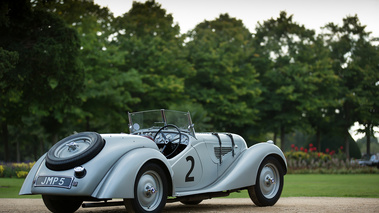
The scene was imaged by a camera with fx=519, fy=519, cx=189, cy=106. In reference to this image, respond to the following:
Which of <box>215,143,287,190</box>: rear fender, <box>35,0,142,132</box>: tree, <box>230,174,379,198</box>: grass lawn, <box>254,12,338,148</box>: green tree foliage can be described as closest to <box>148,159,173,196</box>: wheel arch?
<box>215,143,287,190</box>: rear fender

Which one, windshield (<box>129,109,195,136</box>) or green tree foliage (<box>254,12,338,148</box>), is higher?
green tree foliage (<box>254,12,338,148</box>)

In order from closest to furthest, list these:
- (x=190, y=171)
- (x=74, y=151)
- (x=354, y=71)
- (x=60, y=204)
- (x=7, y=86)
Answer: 1. (x=74, y=151)
2. (x=60, y=204)
3. (x=190, y=171)
4. (x=7, y=86)
5. (x=354, y=71)

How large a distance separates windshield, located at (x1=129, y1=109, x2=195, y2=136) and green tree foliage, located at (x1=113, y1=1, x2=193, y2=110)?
21265mm

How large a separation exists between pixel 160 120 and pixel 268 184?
2350mm

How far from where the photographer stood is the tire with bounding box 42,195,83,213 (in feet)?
25.9

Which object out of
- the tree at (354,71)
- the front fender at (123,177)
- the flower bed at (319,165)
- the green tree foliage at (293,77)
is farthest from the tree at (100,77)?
the front fender at (123,177)

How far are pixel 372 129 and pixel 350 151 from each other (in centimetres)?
244

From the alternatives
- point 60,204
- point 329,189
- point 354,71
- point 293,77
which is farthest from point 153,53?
point 60,204

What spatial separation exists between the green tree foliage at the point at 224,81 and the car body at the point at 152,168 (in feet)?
79.1

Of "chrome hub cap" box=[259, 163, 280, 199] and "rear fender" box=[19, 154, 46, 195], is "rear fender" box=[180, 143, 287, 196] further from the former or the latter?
"rear fender" box=[19, 154, 46, 195]

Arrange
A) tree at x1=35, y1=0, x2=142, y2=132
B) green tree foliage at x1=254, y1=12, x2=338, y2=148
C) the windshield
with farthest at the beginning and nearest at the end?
green tree foliage at x1=254, y1=12, x2=338, y2=148 → tree at x1=35, y1=0, x2=142, y2=132 → the windshield

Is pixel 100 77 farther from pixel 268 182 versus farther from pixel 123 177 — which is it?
pixel 123 177

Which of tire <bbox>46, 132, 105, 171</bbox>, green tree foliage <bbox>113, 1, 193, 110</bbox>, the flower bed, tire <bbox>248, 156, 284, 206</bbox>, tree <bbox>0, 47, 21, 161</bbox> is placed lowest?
the flower bed

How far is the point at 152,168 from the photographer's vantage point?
7.47 metres
